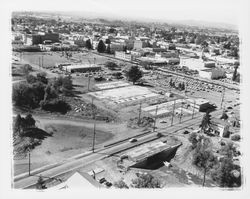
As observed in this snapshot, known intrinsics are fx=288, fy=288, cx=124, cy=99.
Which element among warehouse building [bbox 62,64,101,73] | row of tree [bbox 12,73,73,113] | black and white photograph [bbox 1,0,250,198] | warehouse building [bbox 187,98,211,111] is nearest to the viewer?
black and white photograph [bbox 1,0,250,198]

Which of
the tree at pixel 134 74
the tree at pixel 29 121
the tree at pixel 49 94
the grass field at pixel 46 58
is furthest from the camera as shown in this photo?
the grass field at pixel 46 58

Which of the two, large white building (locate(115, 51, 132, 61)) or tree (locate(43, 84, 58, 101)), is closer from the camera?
tree (locate(43, 84, 58, 101))

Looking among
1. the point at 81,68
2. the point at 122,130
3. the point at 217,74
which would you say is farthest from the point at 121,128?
the point at 217,74

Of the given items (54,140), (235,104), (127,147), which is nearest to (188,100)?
(235,104)

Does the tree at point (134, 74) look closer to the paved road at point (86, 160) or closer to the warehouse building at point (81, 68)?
the warehouse building at point (81, 68)

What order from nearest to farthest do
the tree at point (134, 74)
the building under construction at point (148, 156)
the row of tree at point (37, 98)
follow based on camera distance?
the building under construction at point (148, 156), the row of tree at point (37, 98), the tree at point (134, 74)

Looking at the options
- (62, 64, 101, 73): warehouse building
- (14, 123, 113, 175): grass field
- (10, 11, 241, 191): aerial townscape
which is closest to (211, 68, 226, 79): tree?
(10, 11, 241, 191): aerial townscape

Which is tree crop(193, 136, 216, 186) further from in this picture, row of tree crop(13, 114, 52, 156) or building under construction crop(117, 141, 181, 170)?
row of tree crop(13, 114, 52, 156)

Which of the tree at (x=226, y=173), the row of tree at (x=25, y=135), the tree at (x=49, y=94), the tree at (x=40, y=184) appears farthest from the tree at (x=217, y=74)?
the tree at (x=40, y=184)

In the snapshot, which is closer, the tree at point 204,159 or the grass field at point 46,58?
the tree at point 204,159

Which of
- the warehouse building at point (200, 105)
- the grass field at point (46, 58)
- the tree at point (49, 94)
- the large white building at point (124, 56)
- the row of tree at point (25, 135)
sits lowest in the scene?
the row of tree at point (25, 135)

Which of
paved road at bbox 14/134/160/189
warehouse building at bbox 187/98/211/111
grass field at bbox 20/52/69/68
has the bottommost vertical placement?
paved road at bbox 14/134/160/189

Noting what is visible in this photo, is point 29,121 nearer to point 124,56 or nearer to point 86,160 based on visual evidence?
point 86,160
